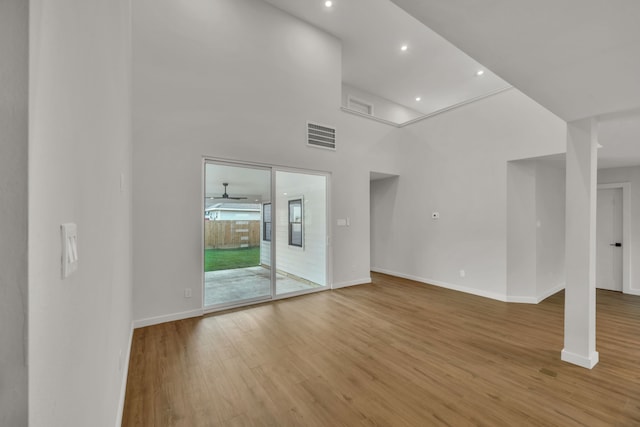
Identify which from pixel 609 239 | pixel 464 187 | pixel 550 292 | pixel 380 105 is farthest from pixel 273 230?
pixel 609 239

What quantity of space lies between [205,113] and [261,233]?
6.71ft

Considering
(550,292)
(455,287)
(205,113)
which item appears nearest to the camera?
(205,113)

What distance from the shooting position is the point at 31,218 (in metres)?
0.45

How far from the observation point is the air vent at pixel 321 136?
5055 mm

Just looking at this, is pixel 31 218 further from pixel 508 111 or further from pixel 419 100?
pixel 419 100

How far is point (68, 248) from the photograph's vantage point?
2.29ft

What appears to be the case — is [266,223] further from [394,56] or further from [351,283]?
[394,56]

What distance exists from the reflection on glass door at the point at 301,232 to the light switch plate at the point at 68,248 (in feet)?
13.0

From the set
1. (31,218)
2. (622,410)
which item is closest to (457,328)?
(622,410)

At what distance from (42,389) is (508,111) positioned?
5841 millimetres

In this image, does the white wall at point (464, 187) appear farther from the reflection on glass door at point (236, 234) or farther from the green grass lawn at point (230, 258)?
the green grass lawn at point (230, 258)

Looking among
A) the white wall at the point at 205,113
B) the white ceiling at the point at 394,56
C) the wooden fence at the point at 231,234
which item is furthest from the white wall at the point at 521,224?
the wooden fence at the point at 231,234

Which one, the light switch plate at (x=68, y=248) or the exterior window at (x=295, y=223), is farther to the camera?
the exterior window at (x=295, y=223)

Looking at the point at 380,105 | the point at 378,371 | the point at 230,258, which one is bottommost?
the point at 378,371
